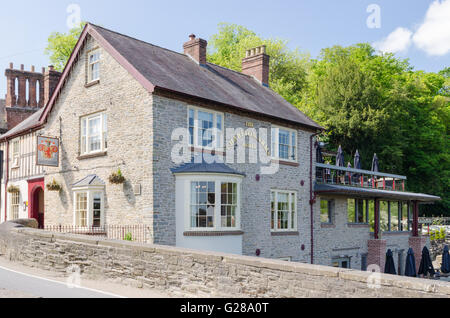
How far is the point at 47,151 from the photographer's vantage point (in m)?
20.9

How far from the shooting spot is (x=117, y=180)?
17.6 meters

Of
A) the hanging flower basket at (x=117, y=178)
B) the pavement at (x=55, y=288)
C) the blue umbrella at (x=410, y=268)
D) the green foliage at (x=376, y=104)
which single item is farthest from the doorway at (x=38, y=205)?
the green foliage at (x=376, y=104)

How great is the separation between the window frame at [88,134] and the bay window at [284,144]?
7543 mm

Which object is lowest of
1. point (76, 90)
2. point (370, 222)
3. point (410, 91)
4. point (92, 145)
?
point (370, 222)

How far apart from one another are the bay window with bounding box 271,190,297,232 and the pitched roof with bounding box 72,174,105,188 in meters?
7.69

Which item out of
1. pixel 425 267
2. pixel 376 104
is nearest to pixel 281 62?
pixel 376 104

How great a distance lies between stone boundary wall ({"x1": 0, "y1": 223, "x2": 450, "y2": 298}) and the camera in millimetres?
7359

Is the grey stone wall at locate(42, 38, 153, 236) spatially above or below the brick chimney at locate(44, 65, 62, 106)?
below

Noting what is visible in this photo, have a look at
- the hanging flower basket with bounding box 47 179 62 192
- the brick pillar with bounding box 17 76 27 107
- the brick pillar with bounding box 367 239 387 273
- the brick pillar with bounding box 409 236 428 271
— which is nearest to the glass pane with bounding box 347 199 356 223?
the brick pillar with bounding box 367 239 387 273

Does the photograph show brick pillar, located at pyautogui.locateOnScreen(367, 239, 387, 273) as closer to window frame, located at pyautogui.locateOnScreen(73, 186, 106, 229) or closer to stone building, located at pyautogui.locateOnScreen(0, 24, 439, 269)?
stone building, located at pyautogui.locateOnScreen(0, 24, 439, 269)
